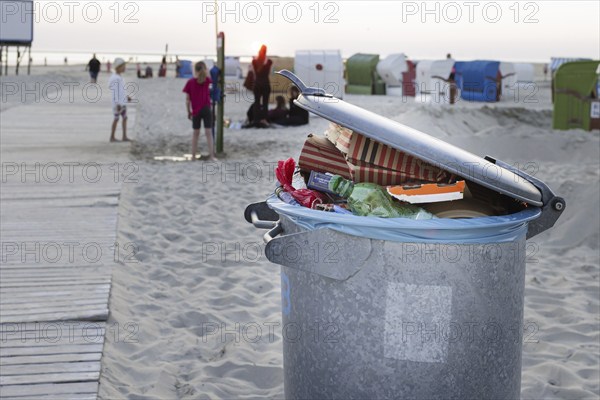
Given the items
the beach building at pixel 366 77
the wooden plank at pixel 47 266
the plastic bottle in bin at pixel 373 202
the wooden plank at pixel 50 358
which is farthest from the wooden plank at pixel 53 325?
the beach building at pixel 366 77

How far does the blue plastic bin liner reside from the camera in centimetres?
245

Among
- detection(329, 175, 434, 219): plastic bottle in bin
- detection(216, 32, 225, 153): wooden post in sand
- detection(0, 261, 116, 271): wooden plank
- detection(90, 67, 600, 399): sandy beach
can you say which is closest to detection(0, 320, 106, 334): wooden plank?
detection(90, 67, 600, 399): sandy beach

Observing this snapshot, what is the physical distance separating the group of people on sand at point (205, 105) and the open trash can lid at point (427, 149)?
512cm

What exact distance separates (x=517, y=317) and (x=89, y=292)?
3.23 m

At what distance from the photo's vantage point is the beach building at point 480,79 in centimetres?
2822

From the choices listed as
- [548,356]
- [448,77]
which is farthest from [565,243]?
[448,77]

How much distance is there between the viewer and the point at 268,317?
493cm

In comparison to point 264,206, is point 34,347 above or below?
below

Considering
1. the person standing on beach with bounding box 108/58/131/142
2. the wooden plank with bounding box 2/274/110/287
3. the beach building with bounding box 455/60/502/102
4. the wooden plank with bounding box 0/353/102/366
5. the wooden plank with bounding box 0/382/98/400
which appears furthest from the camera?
the beach building with bounding box 455/60/502/102

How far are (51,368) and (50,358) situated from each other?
128 millimetres

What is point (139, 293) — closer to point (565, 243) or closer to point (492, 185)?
point (492, 185)

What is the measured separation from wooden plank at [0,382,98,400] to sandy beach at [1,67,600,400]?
0.29 ft

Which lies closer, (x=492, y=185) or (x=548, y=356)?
(x=492, y=185)

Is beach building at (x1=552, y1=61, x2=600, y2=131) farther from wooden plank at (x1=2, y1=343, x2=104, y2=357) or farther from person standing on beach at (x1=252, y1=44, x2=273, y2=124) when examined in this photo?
wooden plank at (x1=2, y1=343, x2=104, y2=357)
